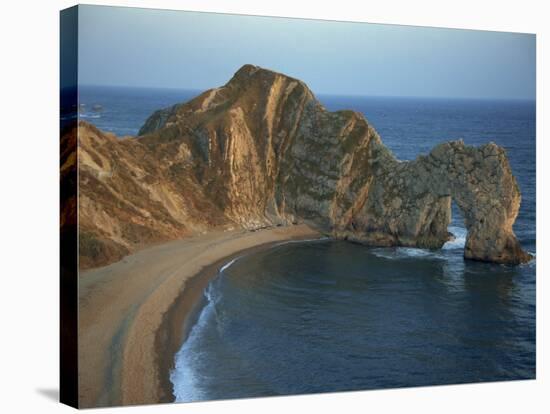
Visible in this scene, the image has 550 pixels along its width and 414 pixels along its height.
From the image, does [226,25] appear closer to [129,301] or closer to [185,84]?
[185,84]

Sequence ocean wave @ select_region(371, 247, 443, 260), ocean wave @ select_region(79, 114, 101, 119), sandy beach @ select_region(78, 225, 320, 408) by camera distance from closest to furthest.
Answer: sandy beach @ select_region(78, 225, 320, 408)
ocean wave @ select_region(79, 114, 101, 119)
ocean wave @ select_region(371, 247, 443, 260)

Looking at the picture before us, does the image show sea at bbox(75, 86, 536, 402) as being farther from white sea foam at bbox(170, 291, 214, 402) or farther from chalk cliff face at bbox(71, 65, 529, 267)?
chalk cliff face at bbox(71, 65, 529, 267)

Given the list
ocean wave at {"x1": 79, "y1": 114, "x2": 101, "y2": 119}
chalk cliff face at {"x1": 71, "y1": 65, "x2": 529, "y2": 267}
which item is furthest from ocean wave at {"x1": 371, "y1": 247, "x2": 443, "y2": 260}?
ocean wave at {"x1": 79, "y1": 114, "x2": 101, "y2": 119}

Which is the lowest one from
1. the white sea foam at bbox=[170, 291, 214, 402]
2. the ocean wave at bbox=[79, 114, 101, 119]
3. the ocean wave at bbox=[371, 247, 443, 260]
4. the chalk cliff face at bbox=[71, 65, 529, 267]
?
the white sea foam at bbox=[170, 291, 214, 402]

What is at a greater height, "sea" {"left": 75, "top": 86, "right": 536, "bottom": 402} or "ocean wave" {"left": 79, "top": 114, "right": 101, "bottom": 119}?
"ocean wave" {"left": 79, "top": 114, "right": 101, "bottom": 119}

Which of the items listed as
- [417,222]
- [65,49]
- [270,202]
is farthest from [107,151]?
[417,222]

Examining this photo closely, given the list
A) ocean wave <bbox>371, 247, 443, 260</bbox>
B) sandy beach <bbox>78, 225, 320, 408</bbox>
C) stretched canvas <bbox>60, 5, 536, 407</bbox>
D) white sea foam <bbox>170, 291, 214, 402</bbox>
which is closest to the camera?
sandy beach <bbox>78, 225, 320, 408</bbox>

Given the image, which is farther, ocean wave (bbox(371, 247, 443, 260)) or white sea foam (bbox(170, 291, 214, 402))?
ocean wave (bbox(371, 247, 443, 260))
